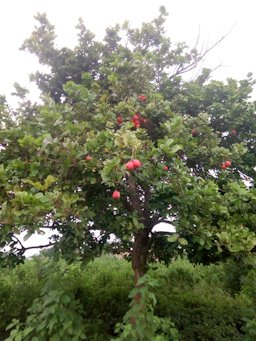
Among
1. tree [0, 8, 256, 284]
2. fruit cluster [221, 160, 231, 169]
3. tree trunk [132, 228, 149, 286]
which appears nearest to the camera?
tree [0, 8, 256, 284]

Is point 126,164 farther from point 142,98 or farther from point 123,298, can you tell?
point 123,298

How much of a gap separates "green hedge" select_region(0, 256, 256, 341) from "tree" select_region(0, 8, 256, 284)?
1.17m

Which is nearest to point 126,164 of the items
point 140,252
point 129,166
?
point 129,166

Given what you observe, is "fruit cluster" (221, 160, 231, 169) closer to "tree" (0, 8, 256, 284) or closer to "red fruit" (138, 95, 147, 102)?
"tree" (0, 8, 256, 284)

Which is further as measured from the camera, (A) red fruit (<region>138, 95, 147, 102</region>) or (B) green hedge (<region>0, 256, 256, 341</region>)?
(B) green hedge (<region>0, 256, 256, 341</region>)

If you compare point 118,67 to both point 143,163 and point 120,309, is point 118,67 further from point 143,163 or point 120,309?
point 120,309

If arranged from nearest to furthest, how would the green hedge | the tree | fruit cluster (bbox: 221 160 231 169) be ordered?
the tree
fruit cluster (bbox: 221 160 231 169)
the green hedge

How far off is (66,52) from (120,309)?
5.52 m

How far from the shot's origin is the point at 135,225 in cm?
378

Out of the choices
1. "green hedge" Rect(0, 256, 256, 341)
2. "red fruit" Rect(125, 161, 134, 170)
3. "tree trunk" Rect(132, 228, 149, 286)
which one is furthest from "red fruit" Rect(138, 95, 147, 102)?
"green hedge" Rect(0, 256, 256, 341)

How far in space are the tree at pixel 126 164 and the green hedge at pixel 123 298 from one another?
3.84 ft

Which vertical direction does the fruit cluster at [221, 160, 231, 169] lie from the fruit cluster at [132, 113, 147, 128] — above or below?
below

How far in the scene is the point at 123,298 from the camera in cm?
724

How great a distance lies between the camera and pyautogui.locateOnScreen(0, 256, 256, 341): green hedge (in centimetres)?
534
